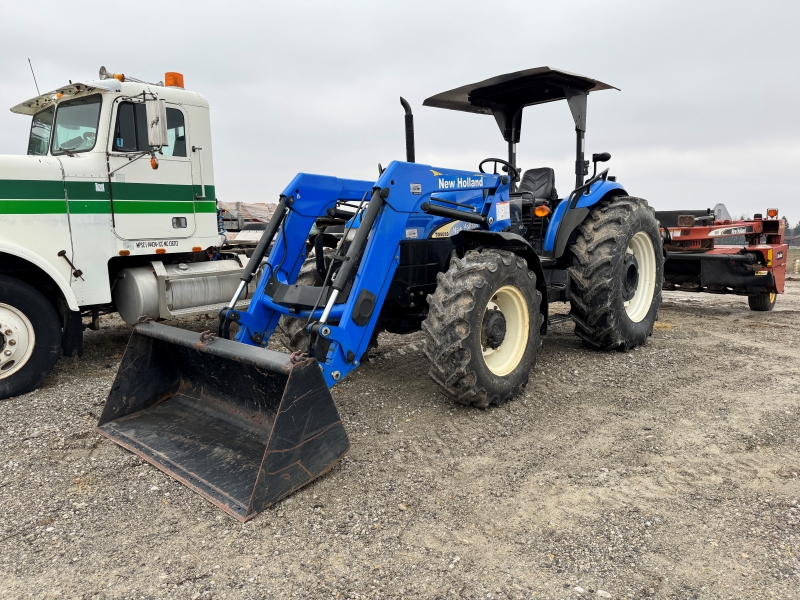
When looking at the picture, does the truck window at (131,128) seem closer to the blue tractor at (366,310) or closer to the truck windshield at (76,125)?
the truck windshield at (76,125)

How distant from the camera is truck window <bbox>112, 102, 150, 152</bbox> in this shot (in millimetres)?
5988

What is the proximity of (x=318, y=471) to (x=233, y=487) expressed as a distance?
1.47 ft

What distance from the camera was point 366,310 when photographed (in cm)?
382

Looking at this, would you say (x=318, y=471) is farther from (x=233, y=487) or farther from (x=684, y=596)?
(x=684, y=596)

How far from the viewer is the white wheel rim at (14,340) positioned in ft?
16.3

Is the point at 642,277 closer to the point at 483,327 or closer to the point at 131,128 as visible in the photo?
the point at 483,327

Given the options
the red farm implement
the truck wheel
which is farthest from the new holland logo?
the truck wheel

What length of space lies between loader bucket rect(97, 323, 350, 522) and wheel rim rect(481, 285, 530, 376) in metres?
1.63

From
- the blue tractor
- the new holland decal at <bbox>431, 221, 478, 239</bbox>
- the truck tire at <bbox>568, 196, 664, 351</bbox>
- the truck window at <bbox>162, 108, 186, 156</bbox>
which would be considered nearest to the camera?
the blue tractor

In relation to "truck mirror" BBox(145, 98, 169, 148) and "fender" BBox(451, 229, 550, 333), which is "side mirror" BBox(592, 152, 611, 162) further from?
"truck mirror" BBox(145, 98, 169, 148)

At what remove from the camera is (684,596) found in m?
2.31

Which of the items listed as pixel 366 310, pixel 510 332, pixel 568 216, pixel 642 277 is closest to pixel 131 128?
pixel 366 310

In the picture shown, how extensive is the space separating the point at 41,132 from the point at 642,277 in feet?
22.7

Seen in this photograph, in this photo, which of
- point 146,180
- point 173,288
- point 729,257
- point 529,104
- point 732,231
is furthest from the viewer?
point 732,231
